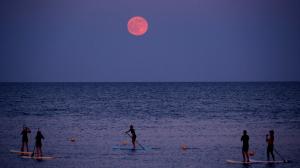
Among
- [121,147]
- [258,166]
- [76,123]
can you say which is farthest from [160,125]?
[258,166]

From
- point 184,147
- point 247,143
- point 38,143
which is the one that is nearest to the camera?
point 247,143

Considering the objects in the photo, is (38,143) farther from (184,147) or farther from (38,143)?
(184,147)

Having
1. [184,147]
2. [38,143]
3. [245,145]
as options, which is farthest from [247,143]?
[38,143]

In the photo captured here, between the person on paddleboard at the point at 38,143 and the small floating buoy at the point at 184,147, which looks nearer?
the person on paddleboard at the point at 38,143

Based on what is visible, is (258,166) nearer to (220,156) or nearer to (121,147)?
(220,156)

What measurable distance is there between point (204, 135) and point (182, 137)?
196 centimetres

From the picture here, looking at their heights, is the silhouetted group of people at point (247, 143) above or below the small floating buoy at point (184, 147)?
above

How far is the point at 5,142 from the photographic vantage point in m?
30.7

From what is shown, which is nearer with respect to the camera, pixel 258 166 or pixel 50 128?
pixel 258 166

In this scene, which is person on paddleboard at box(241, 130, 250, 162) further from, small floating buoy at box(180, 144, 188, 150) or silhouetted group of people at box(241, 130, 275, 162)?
small floating buoy at box(180, 144, 188, 150)

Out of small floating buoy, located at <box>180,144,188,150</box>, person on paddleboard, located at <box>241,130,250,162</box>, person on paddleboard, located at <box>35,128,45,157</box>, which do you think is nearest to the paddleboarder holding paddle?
person on paddleboard, located at <box>35,128,45,157</box>

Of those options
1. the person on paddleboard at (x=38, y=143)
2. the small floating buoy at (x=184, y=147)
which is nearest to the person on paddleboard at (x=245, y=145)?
the small floating buoy at (x=184, y=147)

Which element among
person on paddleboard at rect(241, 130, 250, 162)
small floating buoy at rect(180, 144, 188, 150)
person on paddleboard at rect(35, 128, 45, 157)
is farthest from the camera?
small floating buoy at rect(180, 144, 188, 150)

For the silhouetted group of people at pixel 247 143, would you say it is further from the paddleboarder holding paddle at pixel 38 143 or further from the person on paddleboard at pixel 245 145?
the paddleboarder holding paddle at pixel 38 143
